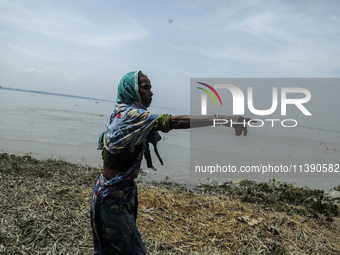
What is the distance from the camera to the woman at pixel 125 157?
1.95 metres

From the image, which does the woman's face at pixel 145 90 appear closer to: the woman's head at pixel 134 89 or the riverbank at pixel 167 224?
the woman's head at pixel 134 89

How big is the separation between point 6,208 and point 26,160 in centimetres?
410

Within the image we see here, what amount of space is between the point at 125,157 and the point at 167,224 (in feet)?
7.37

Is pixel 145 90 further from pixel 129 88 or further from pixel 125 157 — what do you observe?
pixel 125 157

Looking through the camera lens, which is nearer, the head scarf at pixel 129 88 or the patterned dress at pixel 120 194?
the patterned dress at pixel 120 194

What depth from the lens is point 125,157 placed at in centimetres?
209

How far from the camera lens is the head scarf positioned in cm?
222

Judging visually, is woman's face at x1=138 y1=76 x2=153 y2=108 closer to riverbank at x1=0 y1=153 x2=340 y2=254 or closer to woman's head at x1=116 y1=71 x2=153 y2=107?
woman's head at x1=116 y1=71 x2=153 y2=107

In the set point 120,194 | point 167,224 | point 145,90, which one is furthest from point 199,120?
point 167,224

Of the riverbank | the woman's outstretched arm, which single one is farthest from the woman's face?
the riverbank

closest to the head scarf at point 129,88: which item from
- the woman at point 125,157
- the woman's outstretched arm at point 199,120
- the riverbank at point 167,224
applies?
the woman at point 125,157

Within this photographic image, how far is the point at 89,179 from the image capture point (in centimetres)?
625

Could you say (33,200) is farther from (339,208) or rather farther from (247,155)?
(247,155)

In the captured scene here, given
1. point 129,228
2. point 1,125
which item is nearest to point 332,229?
point 129,228
